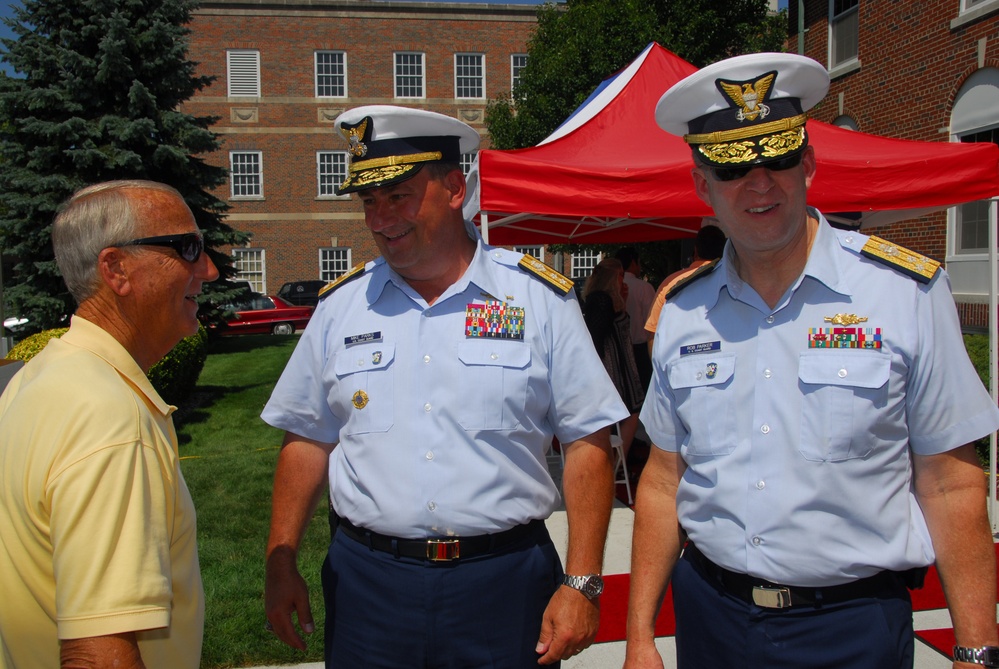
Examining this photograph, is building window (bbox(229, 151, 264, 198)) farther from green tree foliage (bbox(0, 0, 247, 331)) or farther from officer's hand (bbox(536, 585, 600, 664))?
officer's hand (bbox(536, 585, 600, 664))

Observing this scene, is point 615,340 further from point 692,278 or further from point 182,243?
point 182,243

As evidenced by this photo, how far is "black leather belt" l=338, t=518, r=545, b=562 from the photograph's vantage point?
84.5 inches

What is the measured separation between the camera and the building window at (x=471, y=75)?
30.6 meters

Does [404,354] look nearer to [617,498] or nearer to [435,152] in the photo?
[435,152]

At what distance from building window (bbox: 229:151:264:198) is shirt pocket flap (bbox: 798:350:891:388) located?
2984 centimetres

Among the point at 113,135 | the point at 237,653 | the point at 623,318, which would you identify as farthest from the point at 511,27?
the point at 237,653

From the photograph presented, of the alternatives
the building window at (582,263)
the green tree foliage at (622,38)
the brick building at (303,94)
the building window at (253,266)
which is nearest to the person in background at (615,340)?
the green tree foliage at (622,38)

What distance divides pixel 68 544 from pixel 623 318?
5.27m

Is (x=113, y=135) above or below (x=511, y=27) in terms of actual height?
below

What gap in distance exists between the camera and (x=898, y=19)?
12.8 meters

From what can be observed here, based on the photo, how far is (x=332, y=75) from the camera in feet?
98.5

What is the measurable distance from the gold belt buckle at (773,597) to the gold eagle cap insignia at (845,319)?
65 centimetres

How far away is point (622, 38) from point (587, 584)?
55.8 feet

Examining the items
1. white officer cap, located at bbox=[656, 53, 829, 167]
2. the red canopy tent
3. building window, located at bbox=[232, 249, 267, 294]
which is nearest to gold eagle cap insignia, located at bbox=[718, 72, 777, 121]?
white officer cap, located at bbox=[656, 53, 829, 167]
